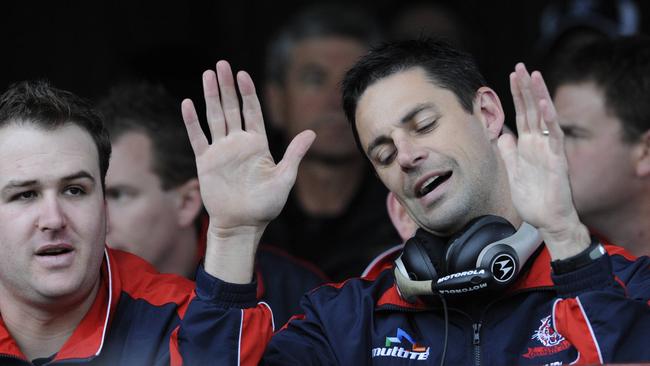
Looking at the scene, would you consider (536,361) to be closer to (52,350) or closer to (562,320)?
(562,320)

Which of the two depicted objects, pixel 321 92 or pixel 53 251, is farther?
pixel 321 92

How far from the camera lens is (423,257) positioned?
319 cm

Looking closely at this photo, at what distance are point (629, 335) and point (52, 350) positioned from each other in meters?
1.49

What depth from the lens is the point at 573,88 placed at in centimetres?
425

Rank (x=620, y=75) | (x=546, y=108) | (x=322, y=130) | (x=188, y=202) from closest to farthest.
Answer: (x=546, y=108) < (x=620, y=75) < (x=188, y=202) < (x=322, y=130)

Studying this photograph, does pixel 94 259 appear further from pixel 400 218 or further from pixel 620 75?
pixel 620 75

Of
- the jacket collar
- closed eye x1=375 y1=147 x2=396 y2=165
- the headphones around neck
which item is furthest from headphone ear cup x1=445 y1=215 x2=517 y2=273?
the jacket collar

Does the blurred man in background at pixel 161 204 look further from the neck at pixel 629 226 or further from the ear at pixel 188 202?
the neck at pixel 629 226

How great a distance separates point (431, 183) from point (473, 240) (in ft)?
0.88

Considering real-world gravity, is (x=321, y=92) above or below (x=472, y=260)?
above

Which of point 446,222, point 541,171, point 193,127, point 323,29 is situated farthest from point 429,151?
point 323,29

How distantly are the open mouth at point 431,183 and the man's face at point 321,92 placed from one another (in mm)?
2096

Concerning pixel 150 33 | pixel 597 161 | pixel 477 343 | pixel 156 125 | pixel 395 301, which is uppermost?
pixel 150 33

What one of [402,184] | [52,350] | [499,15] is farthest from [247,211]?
[499,15]
